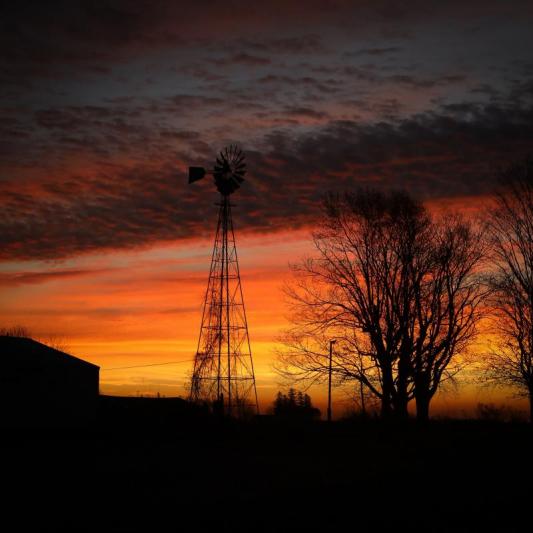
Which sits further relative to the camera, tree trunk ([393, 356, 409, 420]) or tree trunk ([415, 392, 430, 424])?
tree trunk ([415, 392, 430, 424])

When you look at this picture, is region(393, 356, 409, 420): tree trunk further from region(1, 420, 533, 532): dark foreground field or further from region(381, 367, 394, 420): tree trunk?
region(1, 420, 533, 532): dark foreground field

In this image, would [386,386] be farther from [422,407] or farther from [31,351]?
[31,351]

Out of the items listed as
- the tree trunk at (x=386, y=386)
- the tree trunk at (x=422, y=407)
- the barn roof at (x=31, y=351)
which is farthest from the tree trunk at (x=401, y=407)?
the barn roof at (x=31, y=351)

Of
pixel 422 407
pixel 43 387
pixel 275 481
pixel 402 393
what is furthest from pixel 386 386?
pixel 43 387

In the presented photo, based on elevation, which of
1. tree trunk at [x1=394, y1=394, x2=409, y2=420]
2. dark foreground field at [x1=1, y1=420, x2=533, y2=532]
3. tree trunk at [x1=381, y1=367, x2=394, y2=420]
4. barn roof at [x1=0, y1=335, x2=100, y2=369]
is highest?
barn roof at [x1=0, y1=335, x2=100, y2=369]

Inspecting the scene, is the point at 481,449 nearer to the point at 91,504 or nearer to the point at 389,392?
the point at 389,392

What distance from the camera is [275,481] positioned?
21.8 meters

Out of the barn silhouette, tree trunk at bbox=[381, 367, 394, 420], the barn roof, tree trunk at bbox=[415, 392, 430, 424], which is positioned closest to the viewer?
tree trunk at bbox=[381, 367, 394, 420]

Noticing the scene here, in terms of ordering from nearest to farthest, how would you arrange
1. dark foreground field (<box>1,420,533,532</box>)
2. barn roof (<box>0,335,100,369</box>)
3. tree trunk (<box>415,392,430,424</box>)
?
1. dark foreground field (<box>1,420,533,532</box>)
2. tree trunk (<box>415,392,430,424</box>)
3. barn roof (<box>0,335,100,369</box>)

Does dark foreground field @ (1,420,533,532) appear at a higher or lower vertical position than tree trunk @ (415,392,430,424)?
lower

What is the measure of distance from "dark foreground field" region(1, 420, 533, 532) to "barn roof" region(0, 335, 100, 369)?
6343 millimetres

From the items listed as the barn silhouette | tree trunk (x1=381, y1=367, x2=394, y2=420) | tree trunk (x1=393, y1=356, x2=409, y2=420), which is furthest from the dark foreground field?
the barn silhouette

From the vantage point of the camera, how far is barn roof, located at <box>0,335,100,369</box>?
4350 cm

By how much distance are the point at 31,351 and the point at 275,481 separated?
27.1 metres
